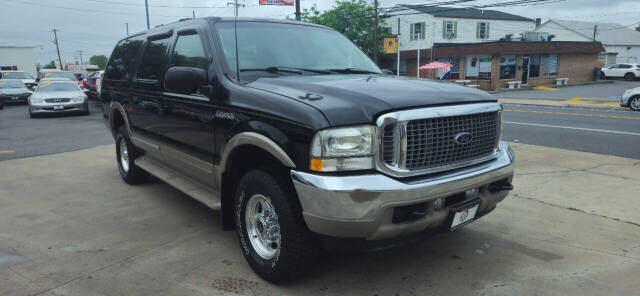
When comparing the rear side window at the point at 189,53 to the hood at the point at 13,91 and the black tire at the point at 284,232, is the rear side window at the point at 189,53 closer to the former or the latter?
the black tire at the point at 284,232

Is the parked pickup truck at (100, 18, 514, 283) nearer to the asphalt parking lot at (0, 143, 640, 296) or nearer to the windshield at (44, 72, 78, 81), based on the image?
the asphalt parking lot at (0, 143, 640, 296)

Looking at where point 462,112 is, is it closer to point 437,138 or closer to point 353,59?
point 437,138

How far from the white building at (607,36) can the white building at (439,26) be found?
1233 centimetres

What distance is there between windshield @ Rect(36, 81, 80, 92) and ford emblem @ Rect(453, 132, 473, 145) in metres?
16.9

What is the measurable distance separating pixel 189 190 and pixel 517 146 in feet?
22.8

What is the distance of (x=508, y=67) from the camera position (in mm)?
36594

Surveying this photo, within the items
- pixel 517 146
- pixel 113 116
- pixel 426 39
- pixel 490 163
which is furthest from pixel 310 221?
pixel 426 39

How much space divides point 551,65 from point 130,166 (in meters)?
41.0

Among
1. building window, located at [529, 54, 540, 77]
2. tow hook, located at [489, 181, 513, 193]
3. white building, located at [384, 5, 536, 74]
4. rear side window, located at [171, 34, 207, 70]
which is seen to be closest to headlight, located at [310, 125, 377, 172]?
tow hook, located at [489, 181, 513, 193]

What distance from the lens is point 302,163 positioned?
2.75 metres

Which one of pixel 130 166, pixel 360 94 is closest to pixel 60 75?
pixel 130 166

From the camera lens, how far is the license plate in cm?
301

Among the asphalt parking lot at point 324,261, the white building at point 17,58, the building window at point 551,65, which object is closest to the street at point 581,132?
the asphalt parking lot at point 324,261

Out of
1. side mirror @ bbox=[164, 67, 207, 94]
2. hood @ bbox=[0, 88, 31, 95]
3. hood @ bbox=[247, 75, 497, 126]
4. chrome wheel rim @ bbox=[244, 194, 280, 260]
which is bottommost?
hood @ bbox=[0, 88, 31, 95]
